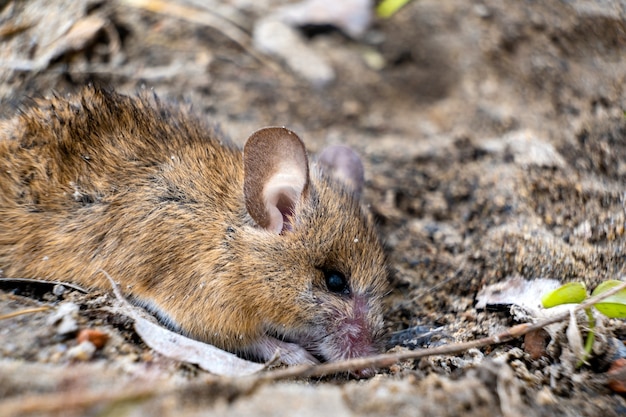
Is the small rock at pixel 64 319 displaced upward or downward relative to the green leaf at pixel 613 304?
downward

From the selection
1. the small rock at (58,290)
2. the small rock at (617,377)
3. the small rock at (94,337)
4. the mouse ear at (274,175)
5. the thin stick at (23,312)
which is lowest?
the small rock at (617,377)

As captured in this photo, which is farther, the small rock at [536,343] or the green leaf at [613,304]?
the small rock at [536,343]

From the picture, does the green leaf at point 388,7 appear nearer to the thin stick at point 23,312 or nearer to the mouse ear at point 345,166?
the mouse ear at point 345,166

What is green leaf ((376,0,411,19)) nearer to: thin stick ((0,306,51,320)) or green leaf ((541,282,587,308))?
green leaf ((541,282,587,308))

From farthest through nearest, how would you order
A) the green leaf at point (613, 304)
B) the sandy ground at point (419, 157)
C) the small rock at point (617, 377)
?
the green leaf at point (613, 304) → the small rock at point (617, 377) → the sandy ground at point (419, 157)

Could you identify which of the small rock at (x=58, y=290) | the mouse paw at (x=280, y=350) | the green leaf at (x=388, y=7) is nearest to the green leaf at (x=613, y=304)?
the mouse paw at (x=280, y=350)

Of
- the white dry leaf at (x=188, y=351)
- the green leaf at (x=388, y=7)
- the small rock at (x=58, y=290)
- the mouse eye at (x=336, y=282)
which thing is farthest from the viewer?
the green leaf at (x=388, y=7)
